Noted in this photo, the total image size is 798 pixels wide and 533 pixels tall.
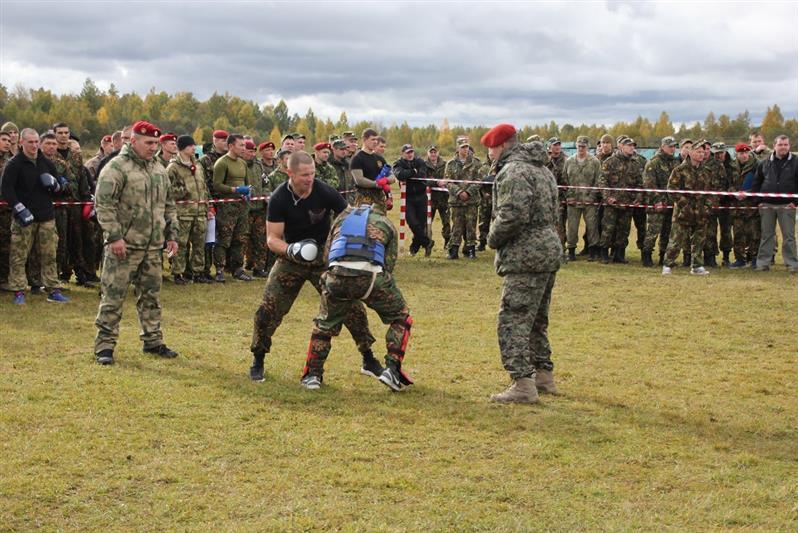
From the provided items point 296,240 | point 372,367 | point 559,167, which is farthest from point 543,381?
point 559,167

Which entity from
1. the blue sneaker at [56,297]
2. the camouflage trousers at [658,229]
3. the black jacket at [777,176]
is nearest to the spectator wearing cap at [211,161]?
the blue sneaker at [56,297]

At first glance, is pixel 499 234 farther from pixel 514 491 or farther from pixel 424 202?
pixel 424 202

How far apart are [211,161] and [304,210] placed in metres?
7.16

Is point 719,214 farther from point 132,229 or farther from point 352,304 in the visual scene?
point 132,229

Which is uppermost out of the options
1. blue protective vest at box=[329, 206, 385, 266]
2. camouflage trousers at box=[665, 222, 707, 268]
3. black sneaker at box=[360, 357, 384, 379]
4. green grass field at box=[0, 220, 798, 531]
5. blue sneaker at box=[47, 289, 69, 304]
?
blue protective vest at box=[329, 206, 385, 266]

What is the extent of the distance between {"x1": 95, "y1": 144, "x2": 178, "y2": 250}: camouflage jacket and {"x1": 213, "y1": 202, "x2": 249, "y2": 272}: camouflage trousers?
5253mm

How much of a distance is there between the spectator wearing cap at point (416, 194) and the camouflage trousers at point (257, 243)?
11.7 feet

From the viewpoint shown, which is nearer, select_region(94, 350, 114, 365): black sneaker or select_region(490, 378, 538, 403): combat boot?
select_region(490, 378, 538, 403): combat boot

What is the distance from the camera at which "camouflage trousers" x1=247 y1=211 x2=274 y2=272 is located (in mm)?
14734

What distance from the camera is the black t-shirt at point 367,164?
13453 mm

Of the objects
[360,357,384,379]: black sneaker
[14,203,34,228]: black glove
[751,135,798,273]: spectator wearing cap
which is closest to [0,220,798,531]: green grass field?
[360,357,384,379]: black sneaker

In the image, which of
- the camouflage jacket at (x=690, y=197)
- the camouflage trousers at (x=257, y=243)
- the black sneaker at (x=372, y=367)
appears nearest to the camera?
the black sneaker at (x=372, y=367)

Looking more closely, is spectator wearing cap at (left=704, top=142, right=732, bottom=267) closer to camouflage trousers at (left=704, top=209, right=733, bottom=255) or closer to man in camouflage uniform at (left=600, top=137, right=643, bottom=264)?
camouflage trousers at (left=704, top=209, right=733, bottom=255)

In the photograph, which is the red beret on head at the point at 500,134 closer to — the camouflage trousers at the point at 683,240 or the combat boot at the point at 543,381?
the combat boot at the point at 543,381
